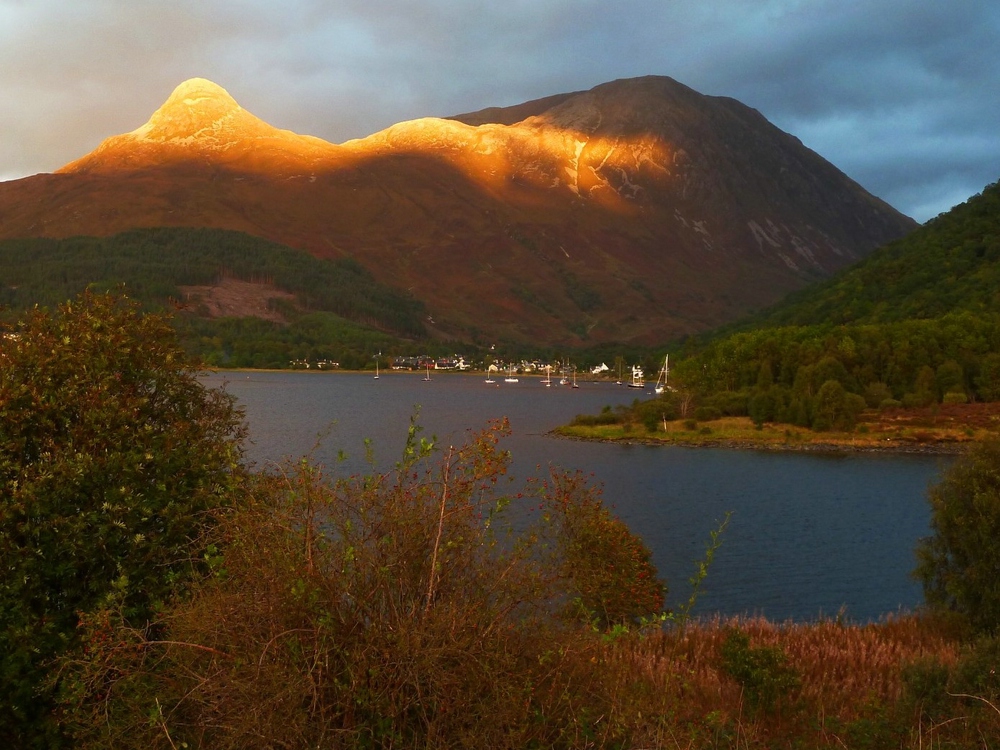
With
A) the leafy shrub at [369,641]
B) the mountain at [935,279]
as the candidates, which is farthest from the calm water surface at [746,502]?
the mountain at [935,279]

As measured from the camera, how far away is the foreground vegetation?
607 centimetres

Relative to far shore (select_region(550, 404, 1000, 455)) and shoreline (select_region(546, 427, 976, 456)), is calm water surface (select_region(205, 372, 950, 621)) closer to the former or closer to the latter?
shoreline (select_region(546, 427, 976, 456))

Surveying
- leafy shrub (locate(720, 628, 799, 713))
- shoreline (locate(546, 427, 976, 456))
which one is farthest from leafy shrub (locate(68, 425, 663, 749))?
shoreline (locate(546, 427, 976, 456))

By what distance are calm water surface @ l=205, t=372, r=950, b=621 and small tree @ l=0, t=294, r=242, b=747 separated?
4.07 ft

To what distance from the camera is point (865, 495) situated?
64.1 metres

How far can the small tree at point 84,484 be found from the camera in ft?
28.3

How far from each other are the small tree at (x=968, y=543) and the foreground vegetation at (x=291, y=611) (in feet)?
31.3

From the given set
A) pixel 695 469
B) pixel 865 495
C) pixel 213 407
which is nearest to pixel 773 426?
pixel 695 469

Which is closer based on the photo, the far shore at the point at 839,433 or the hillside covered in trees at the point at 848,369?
the far shore at the point at 839,433

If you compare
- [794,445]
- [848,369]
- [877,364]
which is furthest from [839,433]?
[877,364]

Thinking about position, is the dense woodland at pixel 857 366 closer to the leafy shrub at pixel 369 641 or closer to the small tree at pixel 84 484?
the small tree at pixel 84 484

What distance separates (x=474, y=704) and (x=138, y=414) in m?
6.29

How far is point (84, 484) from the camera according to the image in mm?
9172

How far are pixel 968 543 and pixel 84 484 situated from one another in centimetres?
2131
